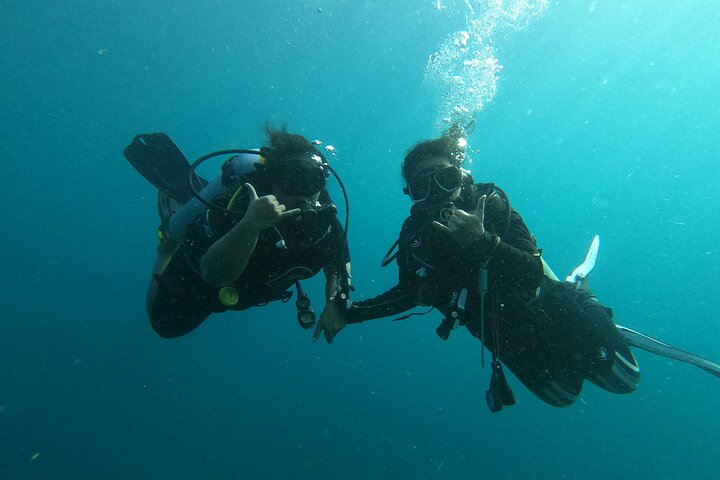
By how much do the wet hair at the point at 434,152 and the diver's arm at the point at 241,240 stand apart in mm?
1776

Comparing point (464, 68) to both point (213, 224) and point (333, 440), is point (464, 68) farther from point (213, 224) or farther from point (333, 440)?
point (333, 440)

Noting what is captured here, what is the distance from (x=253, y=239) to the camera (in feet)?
8.52

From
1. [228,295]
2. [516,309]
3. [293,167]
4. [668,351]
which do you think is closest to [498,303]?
[516,309]

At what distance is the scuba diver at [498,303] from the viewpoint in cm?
325

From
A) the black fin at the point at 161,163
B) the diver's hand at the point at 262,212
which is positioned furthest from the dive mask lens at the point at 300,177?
the black fin at the point at 161,163

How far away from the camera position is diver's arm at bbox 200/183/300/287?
7.95 ft

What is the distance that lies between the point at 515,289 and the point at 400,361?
29.9 metres

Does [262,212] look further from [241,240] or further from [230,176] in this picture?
[230,176]

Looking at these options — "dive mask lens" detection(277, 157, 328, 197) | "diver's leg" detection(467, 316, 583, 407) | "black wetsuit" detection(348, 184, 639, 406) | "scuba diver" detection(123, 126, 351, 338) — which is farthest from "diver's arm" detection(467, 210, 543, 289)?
"dive mask lens" detection(277, 157, 328, 197)

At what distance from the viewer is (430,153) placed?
3.78 metres

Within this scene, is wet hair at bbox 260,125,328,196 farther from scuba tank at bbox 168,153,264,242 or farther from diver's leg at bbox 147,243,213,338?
diver's leg at bbox 147,243,213,338

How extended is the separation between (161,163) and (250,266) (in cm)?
271

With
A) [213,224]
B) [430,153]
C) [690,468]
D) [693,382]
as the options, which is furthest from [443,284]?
[693,382]

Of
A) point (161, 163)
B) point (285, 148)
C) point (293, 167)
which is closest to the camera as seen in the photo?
point (293, 167)
